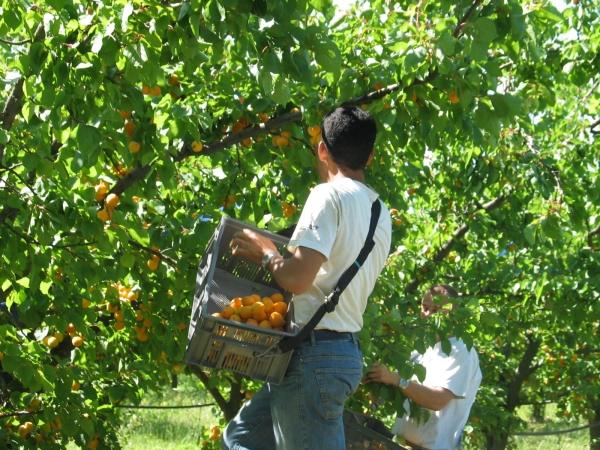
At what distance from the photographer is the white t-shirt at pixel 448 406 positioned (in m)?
3.77

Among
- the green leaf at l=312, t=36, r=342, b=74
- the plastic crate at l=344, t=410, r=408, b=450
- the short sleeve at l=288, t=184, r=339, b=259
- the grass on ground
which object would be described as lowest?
the grass on ground

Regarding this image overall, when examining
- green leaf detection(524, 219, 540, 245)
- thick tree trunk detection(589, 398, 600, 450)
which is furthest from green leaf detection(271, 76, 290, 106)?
thick tree trunk detection(589, 398, 600, 450)

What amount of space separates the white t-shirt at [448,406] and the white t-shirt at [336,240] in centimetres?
151

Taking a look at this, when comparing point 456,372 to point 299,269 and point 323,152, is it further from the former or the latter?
point 299,269

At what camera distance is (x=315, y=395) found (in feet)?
7.43

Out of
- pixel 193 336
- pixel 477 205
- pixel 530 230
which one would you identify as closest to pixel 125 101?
pixel 193 336

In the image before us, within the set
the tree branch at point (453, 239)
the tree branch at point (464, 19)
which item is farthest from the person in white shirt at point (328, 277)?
the tree branch at point (453, 239)

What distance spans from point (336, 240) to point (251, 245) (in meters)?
0.27

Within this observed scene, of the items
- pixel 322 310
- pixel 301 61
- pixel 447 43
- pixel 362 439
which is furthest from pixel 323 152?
pixel 362 439

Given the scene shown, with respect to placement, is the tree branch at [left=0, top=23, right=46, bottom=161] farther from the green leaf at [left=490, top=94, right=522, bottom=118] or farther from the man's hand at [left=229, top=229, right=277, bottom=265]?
the green leaf at [left=490, top=94, right=522, bottom=118]

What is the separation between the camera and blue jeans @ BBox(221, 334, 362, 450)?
2.27 m

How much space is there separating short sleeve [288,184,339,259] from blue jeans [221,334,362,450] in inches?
11.8

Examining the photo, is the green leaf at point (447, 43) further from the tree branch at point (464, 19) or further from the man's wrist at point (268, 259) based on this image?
the man's wrist at point (268, 259)

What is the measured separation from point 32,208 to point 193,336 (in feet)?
2.83
